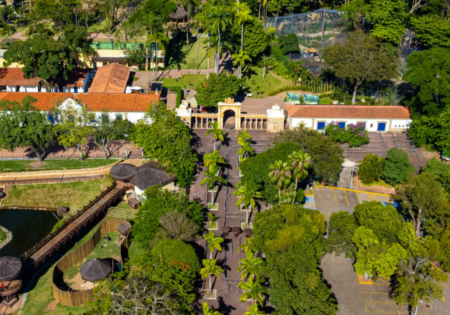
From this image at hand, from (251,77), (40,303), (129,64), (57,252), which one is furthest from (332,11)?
(40,303)

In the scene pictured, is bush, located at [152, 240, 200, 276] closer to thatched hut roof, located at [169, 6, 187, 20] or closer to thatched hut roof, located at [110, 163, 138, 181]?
thatched hut roof, located at [110, 163, 138, 181]

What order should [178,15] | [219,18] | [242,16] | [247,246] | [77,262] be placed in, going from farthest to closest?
1. [178,15]
2. [242,16]
3. [219,18]
4. [77,262]
5. [247,246]

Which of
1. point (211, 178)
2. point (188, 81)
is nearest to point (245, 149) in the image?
point (211, 178)

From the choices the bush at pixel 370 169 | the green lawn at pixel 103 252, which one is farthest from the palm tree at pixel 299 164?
the green lawn at pixel 103 252

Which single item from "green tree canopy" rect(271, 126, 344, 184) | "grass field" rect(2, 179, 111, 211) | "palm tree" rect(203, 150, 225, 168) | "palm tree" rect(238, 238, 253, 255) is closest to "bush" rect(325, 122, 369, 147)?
"green tree canopy" rect(271, 126, 344, 184)

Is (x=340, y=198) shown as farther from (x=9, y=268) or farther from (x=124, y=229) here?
→ (x=9, y=268)

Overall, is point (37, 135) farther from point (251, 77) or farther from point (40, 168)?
point (251, 77)
